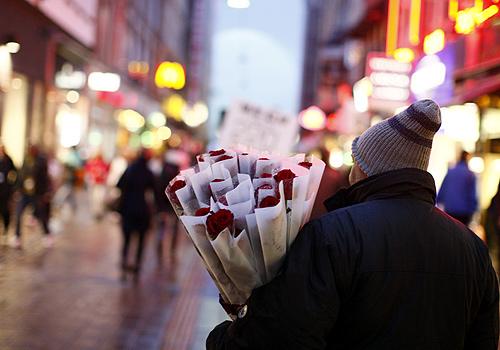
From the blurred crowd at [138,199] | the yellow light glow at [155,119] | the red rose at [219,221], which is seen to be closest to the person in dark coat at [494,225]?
the blurred crowd at [138,199]

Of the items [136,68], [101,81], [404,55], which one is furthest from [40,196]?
[136,68]

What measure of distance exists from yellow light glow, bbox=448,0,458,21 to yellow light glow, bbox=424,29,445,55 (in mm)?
576

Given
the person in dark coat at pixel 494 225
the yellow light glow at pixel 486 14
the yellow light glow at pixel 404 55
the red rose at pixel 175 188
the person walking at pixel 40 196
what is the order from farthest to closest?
1. the yellow light glow at pixel 404 55
2. the person walking at pixel 40 196
3. the yellow light glow at pixel 486 14
4. the person in dark coat at pixel 494 225
5. the red rose at pixel 175 188

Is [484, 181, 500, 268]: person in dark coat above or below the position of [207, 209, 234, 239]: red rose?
below

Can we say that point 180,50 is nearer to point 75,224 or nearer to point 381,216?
point 75,224

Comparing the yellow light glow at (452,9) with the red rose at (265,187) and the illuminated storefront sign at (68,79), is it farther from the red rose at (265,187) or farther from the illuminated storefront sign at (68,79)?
the red rose at (265,187)

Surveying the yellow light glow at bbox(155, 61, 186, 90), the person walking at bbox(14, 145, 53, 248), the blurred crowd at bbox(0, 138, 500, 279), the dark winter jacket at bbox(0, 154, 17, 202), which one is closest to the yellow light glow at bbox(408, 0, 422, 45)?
the blurred crowd at bbox(0, 138, 500, 279)

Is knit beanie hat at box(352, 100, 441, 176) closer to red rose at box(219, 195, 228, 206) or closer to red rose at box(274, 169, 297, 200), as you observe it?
red rose at box(274, 169, 297, 200)

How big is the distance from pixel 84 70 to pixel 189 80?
47.7 metres

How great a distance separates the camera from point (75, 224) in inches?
722

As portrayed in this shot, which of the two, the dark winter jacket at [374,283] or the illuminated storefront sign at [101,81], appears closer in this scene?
the dark winter jacket at [374,283]

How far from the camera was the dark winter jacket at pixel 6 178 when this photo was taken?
514 inches

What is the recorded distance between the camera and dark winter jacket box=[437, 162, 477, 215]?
11.4 meters

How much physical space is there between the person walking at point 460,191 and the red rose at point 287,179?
909 centimetres
